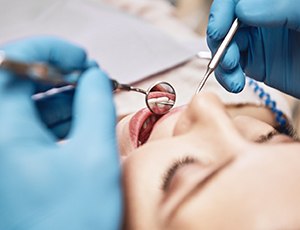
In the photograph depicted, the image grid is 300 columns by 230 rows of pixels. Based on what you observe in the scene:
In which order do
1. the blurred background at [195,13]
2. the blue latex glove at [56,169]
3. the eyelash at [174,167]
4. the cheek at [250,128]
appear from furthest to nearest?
the blurred background at [195,13] < the cheek at [250,128] < the eyelash at [174,167] < the blue latex glove at [56,169]

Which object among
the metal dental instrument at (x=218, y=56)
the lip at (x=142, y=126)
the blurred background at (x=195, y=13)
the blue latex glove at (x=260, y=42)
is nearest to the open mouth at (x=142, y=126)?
the lip at (x=142, y=126)

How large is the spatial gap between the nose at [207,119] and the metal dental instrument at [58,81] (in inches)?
5.9

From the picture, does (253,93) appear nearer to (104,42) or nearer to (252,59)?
(252,59)

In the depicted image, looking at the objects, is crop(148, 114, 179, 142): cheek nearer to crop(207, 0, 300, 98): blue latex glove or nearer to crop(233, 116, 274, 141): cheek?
crop(233, 116, 274, 141): cheek


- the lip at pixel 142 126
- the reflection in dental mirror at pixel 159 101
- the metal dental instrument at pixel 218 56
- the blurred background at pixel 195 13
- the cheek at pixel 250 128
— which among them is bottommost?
the blurred background at pixel 195 13

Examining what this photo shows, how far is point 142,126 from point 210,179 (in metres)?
0.31

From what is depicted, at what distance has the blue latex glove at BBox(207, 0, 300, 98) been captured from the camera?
1.09m

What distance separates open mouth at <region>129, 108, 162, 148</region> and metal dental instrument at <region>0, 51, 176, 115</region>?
0.06 feet

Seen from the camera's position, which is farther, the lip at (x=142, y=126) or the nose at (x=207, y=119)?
the lip at (x=142, y=126)

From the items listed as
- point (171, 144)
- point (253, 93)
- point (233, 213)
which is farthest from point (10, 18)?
point (233, 213)

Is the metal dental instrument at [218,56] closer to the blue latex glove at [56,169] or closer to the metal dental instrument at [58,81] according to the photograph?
the metal dental instrument at [58,81]

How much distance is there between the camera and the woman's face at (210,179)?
0.71 meters

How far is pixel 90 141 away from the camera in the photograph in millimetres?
688

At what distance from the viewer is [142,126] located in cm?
102
